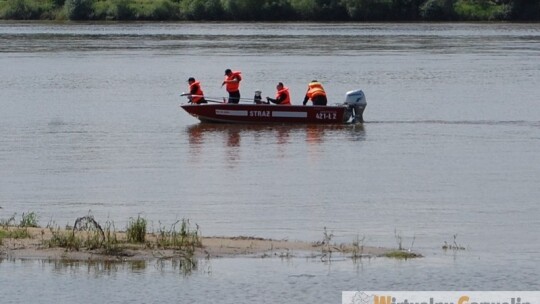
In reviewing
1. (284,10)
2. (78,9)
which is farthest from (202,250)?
(78,9)

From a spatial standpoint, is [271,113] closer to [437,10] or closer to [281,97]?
[281,97]

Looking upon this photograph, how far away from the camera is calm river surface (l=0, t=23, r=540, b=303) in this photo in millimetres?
16906

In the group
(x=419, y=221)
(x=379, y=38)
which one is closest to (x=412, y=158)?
(x=419, y=221)

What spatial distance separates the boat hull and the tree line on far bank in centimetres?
7124

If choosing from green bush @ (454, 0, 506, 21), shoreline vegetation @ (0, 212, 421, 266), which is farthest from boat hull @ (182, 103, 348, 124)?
green bush @ (454, 0, 506, 21)

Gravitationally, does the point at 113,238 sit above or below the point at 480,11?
above

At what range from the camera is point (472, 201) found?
2352 centimetres

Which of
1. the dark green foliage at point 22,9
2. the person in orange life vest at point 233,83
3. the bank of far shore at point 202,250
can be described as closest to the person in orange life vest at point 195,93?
the person in orange life vest at point 233,83

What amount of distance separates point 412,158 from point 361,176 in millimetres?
3555

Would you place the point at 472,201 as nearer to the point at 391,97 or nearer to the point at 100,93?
the point at 391,97

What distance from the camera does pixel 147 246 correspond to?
1806 centimetres

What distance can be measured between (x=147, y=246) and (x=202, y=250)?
751 mm

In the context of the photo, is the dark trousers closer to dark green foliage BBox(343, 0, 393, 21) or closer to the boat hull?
the boat hull

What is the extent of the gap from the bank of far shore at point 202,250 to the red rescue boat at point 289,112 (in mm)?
18524
